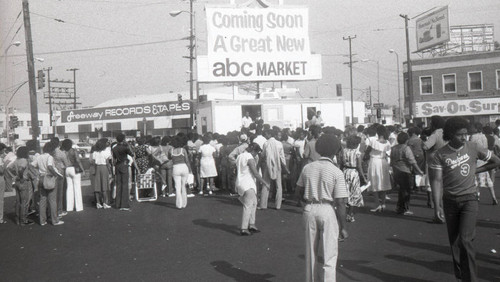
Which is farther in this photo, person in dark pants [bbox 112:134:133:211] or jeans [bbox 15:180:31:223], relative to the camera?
person in dark pants [bbox 112:134:133:211]

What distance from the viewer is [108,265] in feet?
23.7

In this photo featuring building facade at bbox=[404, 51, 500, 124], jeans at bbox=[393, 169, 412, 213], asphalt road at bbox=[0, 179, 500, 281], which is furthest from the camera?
building facade at bbox=[404, 51, 500, 124]

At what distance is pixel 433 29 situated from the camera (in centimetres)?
4441

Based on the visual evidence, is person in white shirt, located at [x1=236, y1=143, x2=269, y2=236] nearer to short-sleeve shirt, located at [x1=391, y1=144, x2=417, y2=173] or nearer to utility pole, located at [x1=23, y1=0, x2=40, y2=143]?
short-sleeve shirt, located at [x1=391, y1=144, x2=417, y2=173]

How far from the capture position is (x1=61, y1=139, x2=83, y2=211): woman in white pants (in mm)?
12344

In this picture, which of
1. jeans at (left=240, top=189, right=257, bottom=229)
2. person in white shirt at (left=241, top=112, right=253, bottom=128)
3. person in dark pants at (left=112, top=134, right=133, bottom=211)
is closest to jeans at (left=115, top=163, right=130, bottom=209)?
person in dark pants at (left=112, top=134, right=133, bottom=211)

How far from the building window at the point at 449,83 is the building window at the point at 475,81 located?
1.19 metres

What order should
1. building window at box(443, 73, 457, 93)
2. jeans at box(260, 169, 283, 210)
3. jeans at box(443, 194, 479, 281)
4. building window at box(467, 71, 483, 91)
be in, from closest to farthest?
jeans at box(443, 194, 479, 281) < jeans at box(260, 169, 283, 210) < building window at box(467, 71, 483, 91) < building window at box(443, 73, 457, 93)

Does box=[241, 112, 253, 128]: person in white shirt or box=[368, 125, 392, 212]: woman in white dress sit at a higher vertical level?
box=[241, 112, 253, 128]: person in white shirt

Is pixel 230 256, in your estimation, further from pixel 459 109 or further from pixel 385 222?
pixel 459 109

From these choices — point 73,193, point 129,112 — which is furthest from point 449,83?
point 73,193

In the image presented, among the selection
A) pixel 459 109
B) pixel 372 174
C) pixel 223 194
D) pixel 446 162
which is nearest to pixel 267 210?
pixel 372 174

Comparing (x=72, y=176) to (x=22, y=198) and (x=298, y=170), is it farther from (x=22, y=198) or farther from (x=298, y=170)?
(x=298, y=170)

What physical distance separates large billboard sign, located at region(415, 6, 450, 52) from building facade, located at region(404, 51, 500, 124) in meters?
2.03
